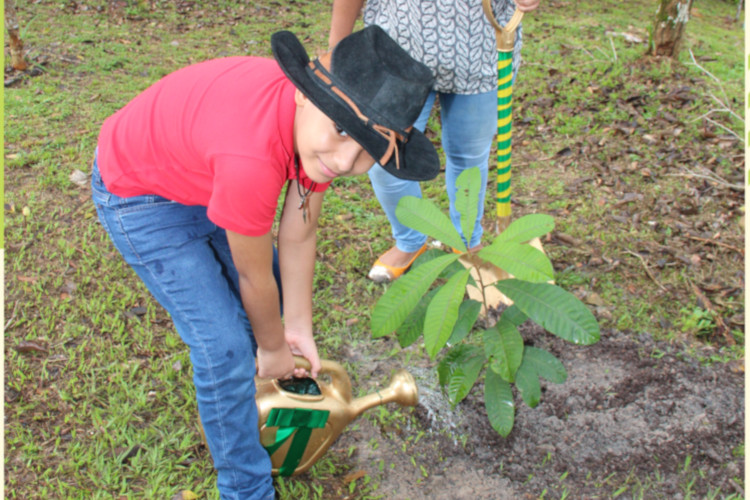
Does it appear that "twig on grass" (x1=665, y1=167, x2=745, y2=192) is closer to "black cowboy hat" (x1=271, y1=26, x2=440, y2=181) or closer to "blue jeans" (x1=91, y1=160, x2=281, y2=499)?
"black cowboy hat" (x1=271, y1=26, x2=440, y2=181)

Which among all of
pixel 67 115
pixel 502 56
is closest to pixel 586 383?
pixel 502 56

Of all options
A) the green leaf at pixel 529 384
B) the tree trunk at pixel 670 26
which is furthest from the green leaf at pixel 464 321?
the tree trunk at pixel 670 26

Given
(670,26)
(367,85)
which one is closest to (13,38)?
(367,85)

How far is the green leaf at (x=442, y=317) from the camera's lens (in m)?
1.58

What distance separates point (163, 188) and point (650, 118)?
11.2ft

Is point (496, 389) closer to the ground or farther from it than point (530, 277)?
closer to the ground

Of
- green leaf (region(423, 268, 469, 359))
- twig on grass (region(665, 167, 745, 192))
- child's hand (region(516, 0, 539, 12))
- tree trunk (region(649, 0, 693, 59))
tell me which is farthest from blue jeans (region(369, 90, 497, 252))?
tree trunk (region(649, 0, 693, 59))

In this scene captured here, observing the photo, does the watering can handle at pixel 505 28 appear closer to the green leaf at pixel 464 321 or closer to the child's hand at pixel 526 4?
the child's hand at pixel 526 4

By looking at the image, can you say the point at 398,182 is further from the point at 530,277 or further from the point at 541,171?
the point at 541,171

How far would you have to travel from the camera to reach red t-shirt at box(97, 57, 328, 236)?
1.40m

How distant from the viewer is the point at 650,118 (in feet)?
13.0

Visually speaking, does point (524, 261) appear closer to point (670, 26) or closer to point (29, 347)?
point (29, 347)

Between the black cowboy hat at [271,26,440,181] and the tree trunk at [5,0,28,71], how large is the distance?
4057 mm

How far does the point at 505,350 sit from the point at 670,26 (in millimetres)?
3760
